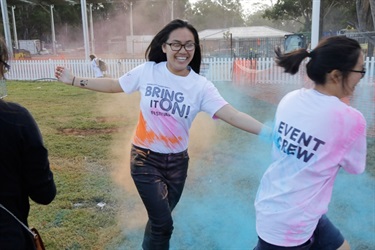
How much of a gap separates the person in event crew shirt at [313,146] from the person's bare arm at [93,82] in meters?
1.49

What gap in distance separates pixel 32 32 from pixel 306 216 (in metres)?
61.3

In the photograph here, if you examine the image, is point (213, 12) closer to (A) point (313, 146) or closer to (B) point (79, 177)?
(B) point (79, 177)

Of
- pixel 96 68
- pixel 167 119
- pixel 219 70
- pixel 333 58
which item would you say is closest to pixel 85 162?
pixel 167 119

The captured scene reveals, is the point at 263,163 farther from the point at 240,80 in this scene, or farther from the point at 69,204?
the point at 240,80

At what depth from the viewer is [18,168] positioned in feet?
4.97

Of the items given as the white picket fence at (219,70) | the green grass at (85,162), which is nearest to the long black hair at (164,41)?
the green grass at (85,162)

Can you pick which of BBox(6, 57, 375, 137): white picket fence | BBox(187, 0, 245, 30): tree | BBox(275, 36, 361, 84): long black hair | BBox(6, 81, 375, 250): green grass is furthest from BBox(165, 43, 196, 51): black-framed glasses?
BBox(187, 0, 245, 30): tree

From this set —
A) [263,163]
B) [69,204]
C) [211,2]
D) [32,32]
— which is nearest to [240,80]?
[263,163]

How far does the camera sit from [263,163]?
5.30 meters

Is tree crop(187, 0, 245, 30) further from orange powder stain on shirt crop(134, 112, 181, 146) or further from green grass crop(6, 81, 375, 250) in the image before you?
orange powder stain on shirt crop(134, 112, 181, 146)

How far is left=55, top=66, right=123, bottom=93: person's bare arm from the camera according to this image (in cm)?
298

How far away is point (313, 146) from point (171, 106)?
1.14 metres

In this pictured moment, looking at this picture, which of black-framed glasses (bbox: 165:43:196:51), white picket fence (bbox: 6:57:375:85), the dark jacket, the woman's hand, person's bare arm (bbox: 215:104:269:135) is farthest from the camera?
white picket fence (bbox: 6:57:375:85)

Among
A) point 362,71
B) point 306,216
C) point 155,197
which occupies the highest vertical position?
point 362,71
